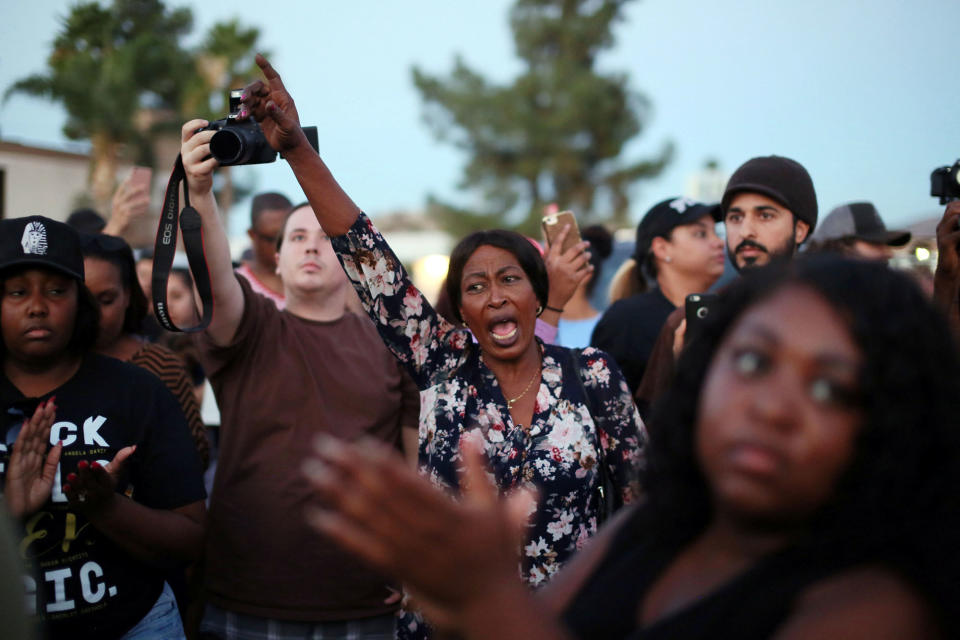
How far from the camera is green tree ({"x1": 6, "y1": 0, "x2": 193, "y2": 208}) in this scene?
103ft

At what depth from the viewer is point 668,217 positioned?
16.1 feet

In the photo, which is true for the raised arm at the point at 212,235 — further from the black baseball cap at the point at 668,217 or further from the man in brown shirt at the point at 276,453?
the black baseball cap at the point at 668,217

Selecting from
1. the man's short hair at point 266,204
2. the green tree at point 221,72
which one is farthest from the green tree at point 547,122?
the man's short hair at point 266,204

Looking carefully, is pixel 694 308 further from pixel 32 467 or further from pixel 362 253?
pixel 32 467

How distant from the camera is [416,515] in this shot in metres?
1.11

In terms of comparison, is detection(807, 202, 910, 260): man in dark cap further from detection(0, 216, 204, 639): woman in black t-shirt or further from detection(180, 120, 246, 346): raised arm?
detection(0, 216, 204, 639): woman in black t-shirt

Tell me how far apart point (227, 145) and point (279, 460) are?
1224 millimetres

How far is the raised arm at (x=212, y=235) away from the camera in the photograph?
3150 mm

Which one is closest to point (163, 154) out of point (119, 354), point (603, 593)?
point (119, 354)

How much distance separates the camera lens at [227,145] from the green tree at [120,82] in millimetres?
29704

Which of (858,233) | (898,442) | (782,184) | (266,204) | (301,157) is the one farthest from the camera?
(266,204)

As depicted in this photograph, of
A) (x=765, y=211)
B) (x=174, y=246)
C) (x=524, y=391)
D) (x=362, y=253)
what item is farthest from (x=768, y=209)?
(x=174, y=246)

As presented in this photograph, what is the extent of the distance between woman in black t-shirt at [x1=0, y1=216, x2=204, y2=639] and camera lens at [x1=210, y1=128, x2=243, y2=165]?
1.93 feet

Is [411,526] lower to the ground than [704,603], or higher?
higher
